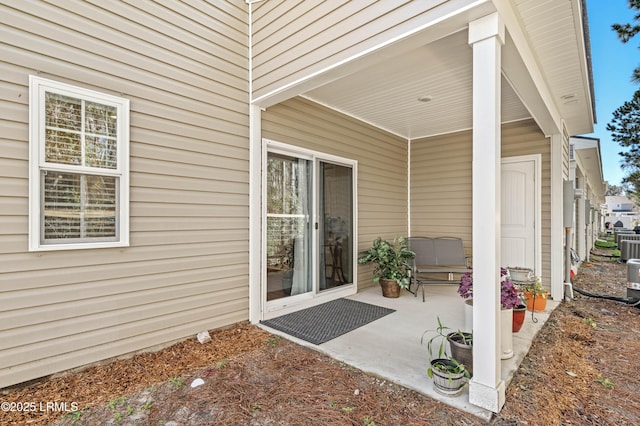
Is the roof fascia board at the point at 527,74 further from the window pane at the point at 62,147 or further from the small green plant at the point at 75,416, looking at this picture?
the small green plant at the point at 75,416

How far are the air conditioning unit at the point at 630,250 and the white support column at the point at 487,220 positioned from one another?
31.2 ft

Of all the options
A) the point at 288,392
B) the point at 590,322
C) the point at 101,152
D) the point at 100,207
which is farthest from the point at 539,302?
the point at 101,152

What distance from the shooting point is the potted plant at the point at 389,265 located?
473cm

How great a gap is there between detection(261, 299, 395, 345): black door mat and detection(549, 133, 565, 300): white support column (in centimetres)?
251

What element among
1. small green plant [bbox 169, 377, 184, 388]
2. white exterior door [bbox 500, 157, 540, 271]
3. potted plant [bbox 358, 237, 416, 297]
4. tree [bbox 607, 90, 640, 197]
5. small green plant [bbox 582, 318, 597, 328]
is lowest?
small green plant [bbox 582, 318, 597, 328]

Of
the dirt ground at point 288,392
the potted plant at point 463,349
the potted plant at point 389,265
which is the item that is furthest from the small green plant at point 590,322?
the potted plant at point 463,349

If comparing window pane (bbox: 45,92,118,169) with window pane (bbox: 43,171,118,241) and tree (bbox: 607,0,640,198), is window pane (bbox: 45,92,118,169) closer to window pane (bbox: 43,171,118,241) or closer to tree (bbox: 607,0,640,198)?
window pane (bbox: 43,171,118,241)

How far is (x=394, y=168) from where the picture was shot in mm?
5883

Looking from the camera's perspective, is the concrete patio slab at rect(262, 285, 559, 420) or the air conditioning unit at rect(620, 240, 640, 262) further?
the air conditioning unit at rect(620, 240, 640, 262)

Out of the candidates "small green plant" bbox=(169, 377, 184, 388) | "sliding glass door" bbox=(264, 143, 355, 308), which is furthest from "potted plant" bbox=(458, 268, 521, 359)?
"small green plant" bbox=(169, 377, 184, 388)

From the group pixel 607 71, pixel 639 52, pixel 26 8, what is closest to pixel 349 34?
pixel 26 8

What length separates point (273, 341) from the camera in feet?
10.4

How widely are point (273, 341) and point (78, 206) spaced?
6.68 feet

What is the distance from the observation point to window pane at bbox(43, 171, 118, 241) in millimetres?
2383
